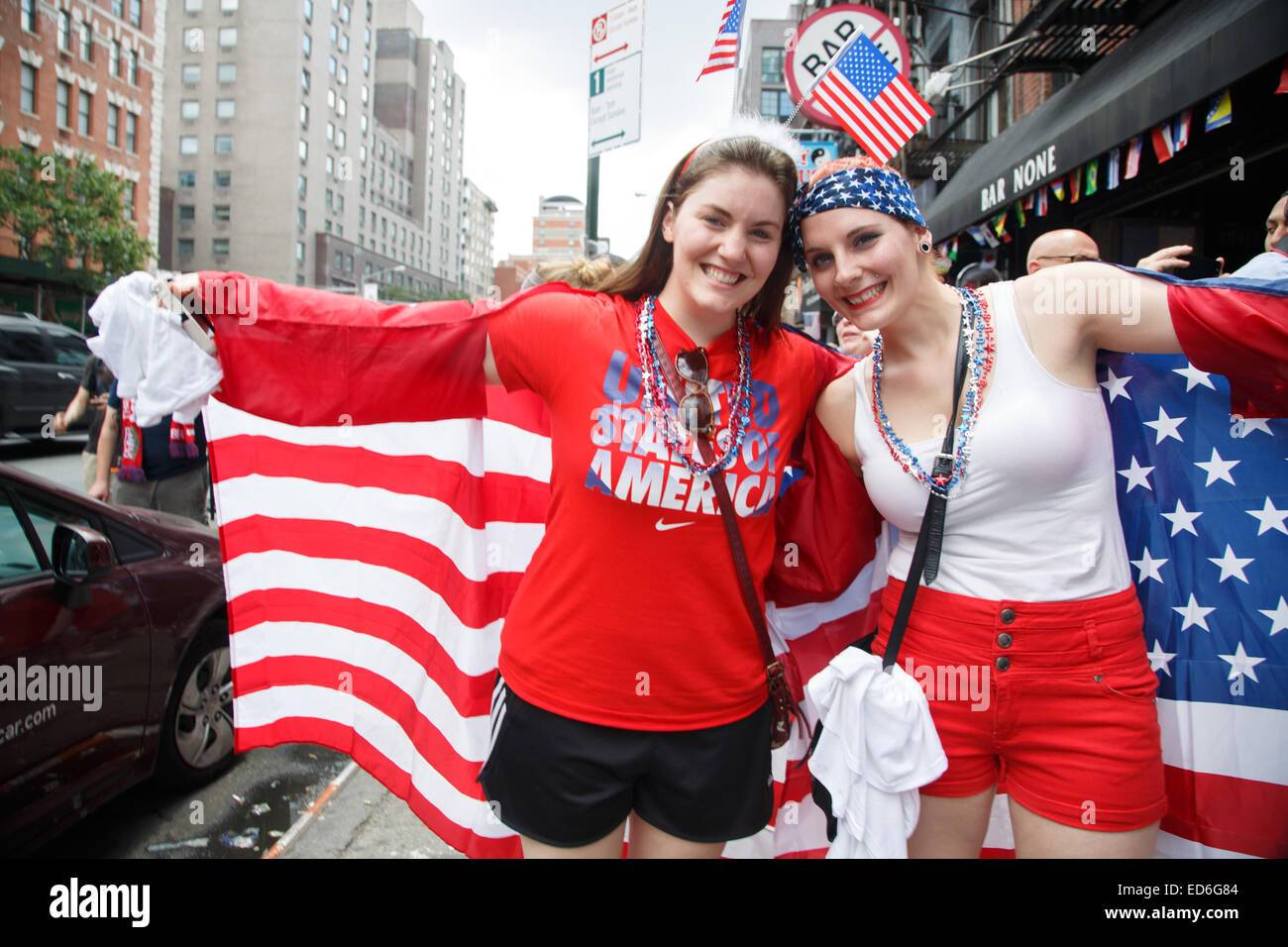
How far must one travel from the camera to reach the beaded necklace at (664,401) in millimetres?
1703

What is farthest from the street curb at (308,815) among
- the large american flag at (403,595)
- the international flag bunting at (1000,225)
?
the international flag bunting at (1000,225)

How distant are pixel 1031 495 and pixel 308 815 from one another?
3304mm

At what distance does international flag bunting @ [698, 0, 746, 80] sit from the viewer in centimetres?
494

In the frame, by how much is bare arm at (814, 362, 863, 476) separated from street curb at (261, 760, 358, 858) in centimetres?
280

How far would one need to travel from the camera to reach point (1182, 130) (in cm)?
483

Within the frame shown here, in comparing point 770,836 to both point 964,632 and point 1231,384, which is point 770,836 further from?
point 1231,384

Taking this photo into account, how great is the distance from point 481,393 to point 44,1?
36.3 meters

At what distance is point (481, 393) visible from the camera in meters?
1.99

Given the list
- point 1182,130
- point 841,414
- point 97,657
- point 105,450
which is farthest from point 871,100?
point 97,657

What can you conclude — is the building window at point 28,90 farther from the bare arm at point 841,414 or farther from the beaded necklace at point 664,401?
the bare arm at point 841,414

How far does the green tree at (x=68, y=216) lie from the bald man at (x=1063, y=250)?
99.4 feet

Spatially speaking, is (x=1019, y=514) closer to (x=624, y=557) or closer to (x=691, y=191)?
(x=624, y=557)

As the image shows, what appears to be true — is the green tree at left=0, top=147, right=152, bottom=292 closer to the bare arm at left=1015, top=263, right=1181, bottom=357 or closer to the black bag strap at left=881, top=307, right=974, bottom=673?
the black bag strap at left=881, top=307, right=974, bottom=673
